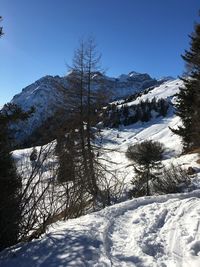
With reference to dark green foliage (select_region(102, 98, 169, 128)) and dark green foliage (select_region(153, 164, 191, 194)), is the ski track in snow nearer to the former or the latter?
dark green foliage (select_region(153, 164, 191, 194))

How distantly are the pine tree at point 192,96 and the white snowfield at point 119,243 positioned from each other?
56.8 feet

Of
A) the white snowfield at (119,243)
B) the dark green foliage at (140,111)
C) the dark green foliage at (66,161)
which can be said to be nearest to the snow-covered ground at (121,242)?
the white snowfield at (119,243)

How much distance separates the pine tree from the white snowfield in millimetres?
17327

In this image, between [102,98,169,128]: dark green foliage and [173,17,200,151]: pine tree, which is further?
[102,98,169,128]: dark green foliage

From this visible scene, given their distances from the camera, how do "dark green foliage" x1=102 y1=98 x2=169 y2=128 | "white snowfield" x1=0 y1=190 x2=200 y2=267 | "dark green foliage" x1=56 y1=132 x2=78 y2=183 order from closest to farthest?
"white snowfield" x1=0 y1=190 x2=200 y2=267 < "dark green foliage" x1=56 y1=132 x2=78 y2=183 < "dark green foliage" x1=102 y1=98 x2=169 y2=128

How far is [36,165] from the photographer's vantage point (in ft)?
20.8

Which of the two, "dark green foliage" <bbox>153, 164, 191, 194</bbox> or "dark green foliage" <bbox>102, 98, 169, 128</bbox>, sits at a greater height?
"dark green foliage" <bbox>102, 98, 169, 128</bbox>

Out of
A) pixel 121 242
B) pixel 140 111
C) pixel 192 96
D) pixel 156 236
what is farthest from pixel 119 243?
pixel 140 111

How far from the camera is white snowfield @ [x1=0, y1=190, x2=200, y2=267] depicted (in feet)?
17.0

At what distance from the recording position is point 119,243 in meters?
6.05

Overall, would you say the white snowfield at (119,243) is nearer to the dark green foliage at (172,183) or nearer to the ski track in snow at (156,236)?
the ski track in snow at (156,236)

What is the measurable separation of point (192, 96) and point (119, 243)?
23.9m

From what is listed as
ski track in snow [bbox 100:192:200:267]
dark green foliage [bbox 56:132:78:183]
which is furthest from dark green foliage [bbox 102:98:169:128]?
ski track in snow [bbox 100:192:200:267]

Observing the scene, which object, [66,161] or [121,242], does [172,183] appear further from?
[121,242]
